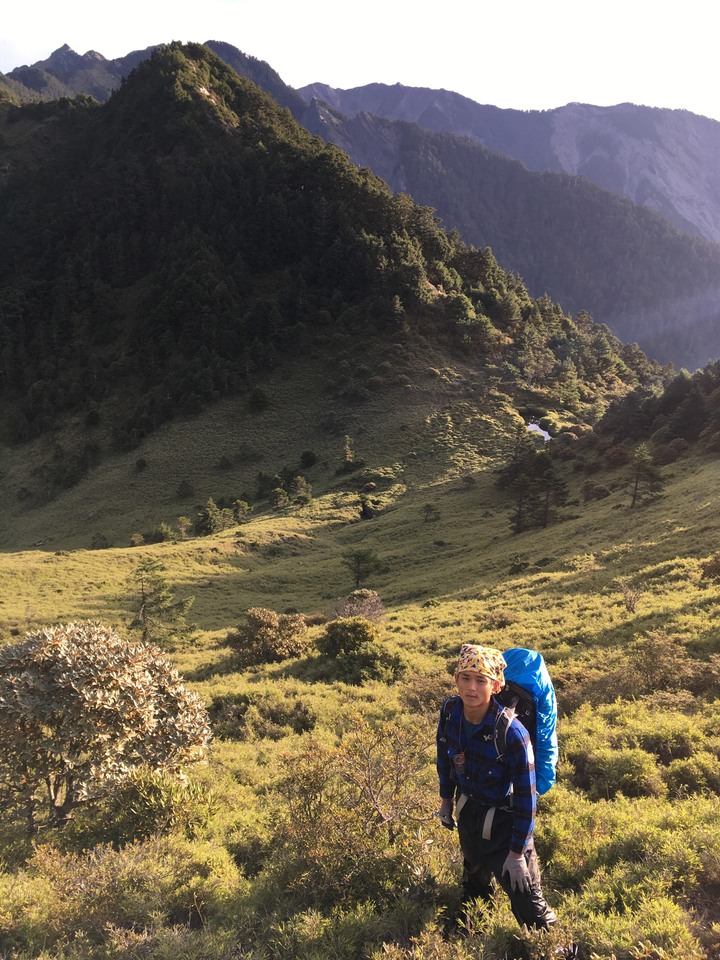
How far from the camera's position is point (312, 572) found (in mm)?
37312

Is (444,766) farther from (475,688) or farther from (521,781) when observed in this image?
(475,688)

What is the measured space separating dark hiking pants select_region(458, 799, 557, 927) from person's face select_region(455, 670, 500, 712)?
0.94 metres

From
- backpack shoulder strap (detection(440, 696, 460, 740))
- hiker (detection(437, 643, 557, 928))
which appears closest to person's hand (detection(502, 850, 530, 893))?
hiker (detection(437, 643, 557, 928))

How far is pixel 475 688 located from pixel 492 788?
907 millimetres

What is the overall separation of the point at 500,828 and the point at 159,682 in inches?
233

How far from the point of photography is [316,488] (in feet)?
191

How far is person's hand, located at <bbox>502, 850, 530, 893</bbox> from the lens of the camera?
4.03 metres

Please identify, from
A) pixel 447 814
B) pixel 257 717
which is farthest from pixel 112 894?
pixel 257 717

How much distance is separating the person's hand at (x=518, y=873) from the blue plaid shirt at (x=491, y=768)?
95mm

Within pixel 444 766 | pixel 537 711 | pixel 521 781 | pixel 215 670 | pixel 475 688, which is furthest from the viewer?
pixel 215 670

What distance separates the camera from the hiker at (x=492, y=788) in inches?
157

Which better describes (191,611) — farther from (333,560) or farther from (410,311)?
(410,311)

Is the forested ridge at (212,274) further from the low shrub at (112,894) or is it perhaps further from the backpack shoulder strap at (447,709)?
the backpack shoulder strap at (447,709)

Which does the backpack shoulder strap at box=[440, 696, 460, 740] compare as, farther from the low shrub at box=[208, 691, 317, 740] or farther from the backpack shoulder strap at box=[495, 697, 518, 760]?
the low shrub at box=[208, 691, 317, 740]
